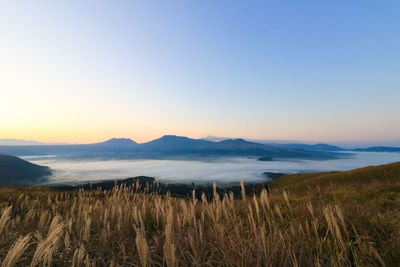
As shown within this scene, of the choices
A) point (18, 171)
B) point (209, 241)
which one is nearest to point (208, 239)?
point (209, 241)

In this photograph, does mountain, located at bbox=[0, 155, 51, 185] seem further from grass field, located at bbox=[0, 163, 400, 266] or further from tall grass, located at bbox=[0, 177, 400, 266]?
tall grass, located at bbox=[0, 177, 400, 266]

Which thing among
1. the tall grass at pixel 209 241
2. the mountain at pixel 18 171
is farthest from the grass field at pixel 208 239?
the mountain at pixel 18 171

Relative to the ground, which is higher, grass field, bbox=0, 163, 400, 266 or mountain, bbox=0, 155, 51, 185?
grass field, bbox=0, 163, 400, 266

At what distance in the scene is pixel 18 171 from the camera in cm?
16388

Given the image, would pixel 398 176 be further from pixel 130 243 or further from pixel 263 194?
pixel 130 243

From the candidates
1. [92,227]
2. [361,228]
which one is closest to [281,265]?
[361,228]

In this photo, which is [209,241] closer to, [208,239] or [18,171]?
[208,239]

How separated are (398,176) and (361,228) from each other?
70.4 feet

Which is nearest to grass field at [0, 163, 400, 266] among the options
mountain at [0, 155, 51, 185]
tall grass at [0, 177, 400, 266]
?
tall grass at [0, 177, 400, 266]

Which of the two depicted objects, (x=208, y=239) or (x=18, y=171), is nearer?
(x=208, y=239)

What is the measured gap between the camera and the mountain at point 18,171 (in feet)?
499

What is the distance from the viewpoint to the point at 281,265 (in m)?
2.40

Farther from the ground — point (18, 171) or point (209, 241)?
point (209, 241)

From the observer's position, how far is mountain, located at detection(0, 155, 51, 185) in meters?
152
